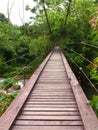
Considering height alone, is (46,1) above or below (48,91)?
above

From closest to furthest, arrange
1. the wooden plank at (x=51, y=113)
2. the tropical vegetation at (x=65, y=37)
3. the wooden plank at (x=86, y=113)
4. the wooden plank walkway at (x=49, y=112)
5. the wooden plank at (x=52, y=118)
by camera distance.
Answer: the wooden plank at (x=86, y=113), the wooden plank walkway at (x=49, y=112), the wooden plank at (x=52, y=118), the wooden plank at (x=51, y=113), the tropical vegetation at (x=65, y=37)

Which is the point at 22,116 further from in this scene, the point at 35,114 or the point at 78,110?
the point at 78,110

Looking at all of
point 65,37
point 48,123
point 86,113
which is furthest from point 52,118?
point 65,37

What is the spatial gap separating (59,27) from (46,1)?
158 inches

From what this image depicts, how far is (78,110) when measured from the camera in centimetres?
339

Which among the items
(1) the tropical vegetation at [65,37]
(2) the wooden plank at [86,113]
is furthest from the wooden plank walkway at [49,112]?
(1) the tropical vegetation at [65,37]

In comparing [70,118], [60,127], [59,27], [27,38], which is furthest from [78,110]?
[27,38]

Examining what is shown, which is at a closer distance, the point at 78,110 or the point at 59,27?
the point at 78,110

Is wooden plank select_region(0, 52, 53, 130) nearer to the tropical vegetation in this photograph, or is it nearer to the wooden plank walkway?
the wooden plank walkway

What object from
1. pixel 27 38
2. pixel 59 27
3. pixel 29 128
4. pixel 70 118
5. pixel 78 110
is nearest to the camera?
pixel 29 128

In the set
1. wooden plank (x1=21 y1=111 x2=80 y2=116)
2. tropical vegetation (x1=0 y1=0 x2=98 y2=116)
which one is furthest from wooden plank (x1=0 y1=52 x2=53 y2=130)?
tropical vegetation (x1=0 y1=0 x2=98 y2=116)

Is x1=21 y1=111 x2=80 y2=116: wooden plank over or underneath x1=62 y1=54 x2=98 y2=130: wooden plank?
underneath

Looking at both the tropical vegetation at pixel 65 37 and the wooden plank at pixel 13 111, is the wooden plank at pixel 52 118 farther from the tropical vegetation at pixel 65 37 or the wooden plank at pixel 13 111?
the tropical vegetation at pixel 65 37

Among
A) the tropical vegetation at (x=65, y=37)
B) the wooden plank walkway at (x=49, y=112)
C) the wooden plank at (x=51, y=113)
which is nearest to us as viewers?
the wooden plank walkway at (x=49, y=112)
